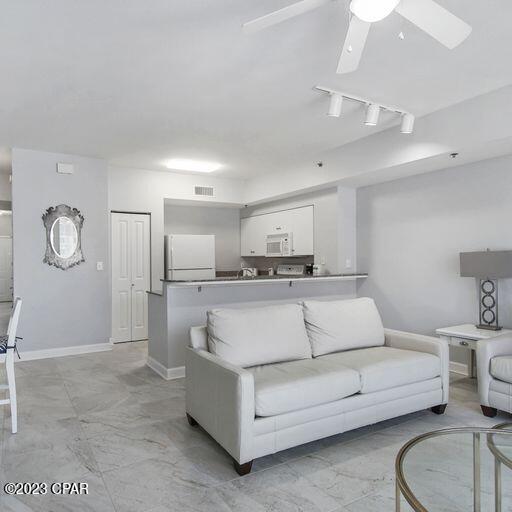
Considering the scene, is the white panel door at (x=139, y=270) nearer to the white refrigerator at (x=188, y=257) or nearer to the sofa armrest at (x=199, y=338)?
the white refrigerator at (x=188, y=257)

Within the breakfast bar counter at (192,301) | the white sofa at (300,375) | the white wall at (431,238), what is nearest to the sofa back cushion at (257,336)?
the white sofa at (300,375)

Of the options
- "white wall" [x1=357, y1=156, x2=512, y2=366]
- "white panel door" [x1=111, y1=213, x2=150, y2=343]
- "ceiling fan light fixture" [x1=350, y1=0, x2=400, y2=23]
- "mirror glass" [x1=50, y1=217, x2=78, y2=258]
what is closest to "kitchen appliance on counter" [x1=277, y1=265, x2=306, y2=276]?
"white wall" [x1=357, y1=156, x2=512, y2=366]

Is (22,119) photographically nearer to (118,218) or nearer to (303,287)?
(118,218)

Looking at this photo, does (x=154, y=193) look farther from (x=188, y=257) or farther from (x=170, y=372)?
(x=170, y=372)

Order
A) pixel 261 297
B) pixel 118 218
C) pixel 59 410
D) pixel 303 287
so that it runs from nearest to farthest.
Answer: pixel 59 410 → pixel 261 297 → pixel 303 287 → pixel 118 218

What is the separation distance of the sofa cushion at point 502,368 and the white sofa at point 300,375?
34 centimetres

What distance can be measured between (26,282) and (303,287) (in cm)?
343

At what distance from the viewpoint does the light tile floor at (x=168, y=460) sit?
→ 2.01 meters

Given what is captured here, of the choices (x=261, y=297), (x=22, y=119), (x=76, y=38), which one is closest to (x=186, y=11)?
(x=76, y=38)

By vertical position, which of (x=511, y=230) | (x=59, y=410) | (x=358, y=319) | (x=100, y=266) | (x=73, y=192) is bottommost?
(x=59, y=410)

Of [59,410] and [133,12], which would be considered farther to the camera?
[59,410]

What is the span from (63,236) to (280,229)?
10.4 feet

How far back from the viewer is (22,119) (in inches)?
152

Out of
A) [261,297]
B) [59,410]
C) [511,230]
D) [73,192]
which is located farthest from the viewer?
[73,192]
